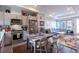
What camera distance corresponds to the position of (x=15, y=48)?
1809mm

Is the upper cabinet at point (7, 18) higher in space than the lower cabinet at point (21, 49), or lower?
higher

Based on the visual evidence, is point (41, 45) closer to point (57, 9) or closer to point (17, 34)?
point (17, 34)

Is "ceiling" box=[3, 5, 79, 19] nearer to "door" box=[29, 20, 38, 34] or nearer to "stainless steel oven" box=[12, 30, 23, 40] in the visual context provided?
"door" box=[29, 20, 38, 34]

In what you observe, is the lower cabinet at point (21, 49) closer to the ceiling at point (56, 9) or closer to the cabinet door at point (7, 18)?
the cabinet door at point (7, 18)

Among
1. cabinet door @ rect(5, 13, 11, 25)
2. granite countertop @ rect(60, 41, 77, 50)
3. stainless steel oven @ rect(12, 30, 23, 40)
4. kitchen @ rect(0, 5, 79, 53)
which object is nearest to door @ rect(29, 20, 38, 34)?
kitchen @ rect(0, 5, 79, 53)

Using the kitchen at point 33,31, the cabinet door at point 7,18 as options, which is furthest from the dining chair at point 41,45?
the cabinet door at point 7,18

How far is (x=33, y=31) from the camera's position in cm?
185

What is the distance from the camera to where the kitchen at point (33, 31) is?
71.0 inches

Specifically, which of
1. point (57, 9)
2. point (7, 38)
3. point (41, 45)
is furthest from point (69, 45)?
point (7, 38)

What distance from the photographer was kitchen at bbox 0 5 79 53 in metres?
1.80

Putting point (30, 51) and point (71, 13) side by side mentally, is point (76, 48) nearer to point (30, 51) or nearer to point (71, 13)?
point (71, 13)

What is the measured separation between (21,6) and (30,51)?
753 millimetres

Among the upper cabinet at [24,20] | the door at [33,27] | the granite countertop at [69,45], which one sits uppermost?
the upper cabinet at [24,20]
